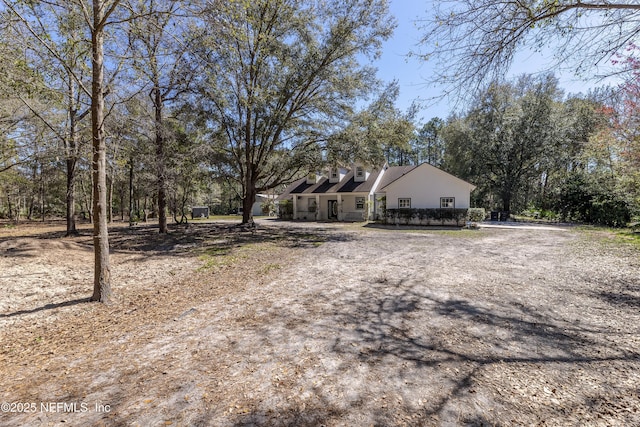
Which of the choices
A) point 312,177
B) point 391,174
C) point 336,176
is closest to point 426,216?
point 312,177

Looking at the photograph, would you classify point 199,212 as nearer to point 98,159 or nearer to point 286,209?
point 286,209

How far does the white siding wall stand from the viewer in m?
21.2

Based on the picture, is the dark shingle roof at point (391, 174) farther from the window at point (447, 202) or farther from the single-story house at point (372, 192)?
the window at point (447, 202)

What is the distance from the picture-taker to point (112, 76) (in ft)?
19.6

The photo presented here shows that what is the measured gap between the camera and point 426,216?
66.8ft

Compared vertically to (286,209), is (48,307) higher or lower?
lower

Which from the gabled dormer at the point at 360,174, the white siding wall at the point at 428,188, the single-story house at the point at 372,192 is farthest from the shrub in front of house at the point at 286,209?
the white siding wall at the point at 428,188

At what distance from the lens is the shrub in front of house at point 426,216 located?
19.4 m

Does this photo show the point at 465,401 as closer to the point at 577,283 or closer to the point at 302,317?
the point at 302,317

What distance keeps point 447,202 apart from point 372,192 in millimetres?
6740

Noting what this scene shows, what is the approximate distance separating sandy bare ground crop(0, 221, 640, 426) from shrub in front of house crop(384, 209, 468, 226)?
11.7 meters

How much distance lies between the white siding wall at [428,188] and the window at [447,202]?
0.21m

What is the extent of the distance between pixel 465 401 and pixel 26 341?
5.64 m

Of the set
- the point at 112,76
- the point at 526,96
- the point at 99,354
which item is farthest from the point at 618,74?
the point at 526,96
